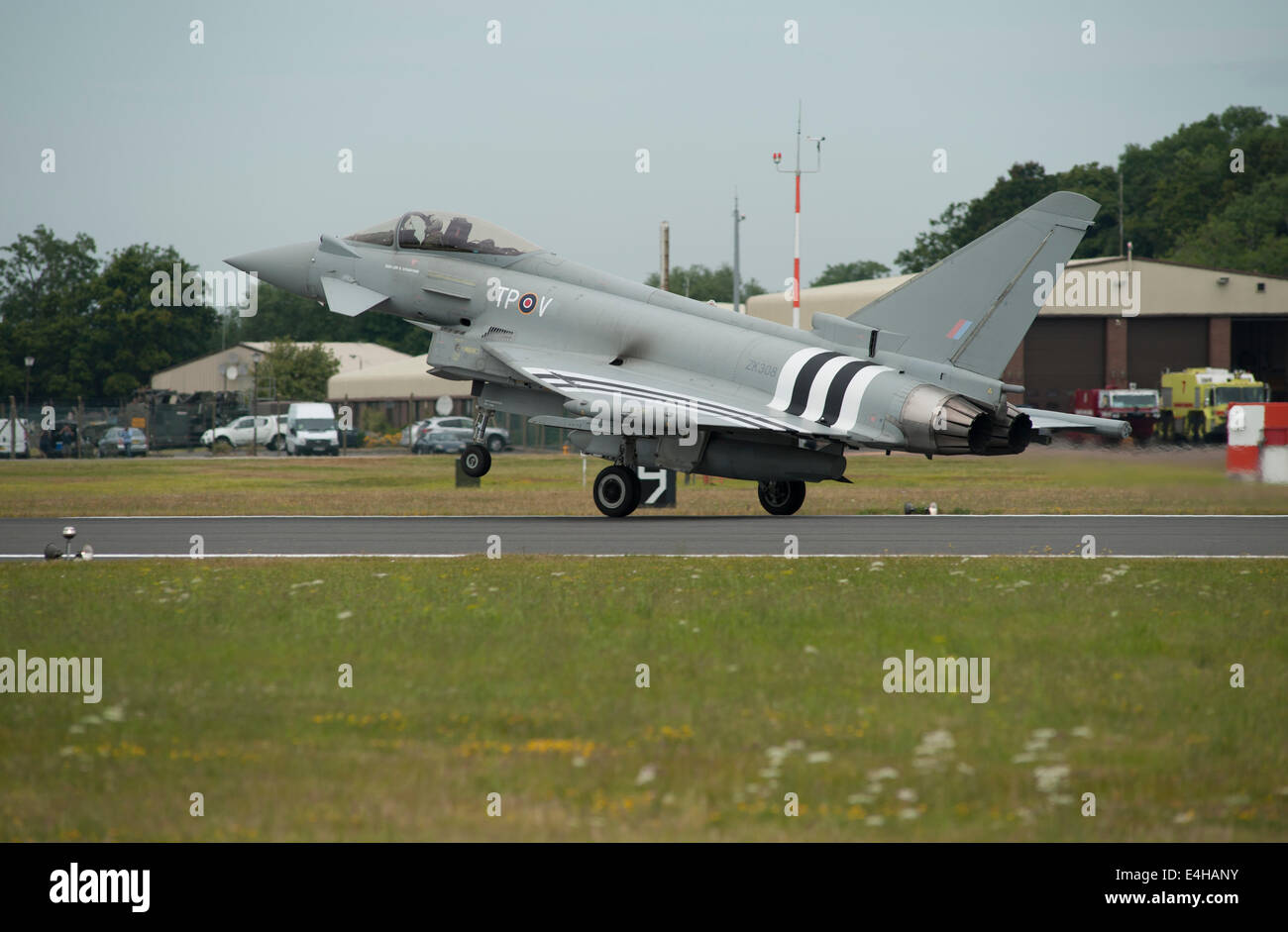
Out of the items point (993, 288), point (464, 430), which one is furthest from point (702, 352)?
point (464, 430)

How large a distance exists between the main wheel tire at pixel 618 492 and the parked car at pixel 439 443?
42148 millimetres

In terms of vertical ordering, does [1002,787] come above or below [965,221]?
below

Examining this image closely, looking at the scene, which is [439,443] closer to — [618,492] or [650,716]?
[618,492]

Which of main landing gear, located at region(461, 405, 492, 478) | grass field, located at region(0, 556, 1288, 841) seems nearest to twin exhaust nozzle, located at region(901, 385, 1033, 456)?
grass field, located at region(0, 556, 1288, 841)

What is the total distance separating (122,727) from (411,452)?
190 ft

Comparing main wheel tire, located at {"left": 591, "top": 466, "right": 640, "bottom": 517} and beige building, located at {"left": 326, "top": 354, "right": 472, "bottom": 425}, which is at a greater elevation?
beige building, located at {"left": 326, "top": 354, "right": 472, "bottom": 425}

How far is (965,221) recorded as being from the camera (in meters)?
117

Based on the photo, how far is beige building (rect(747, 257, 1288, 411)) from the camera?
214 feet

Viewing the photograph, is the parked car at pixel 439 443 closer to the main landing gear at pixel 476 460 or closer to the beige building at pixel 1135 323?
the beige building at pixel 1135 323

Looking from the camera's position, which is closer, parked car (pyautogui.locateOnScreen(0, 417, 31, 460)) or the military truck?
parked car (pyautogui.locateOnScreen(0, 417, 31, 460))

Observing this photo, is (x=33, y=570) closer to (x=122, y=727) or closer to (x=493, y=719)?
(x=122, y=727)

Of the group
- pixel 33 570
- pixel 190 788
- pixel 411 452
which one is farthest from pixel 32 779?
pixel 411 452

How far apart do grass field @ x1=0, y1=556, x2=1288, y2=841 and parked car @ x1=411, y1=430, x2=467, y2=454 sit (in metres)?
51.7

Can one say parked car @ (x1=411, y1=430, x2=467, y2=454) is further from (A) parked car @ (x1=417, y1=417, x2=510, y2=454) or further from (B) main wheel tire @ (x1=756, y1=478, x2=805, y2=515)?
(B) main wheel tire @ (x1=756, y1=478, x2=805, y2=515)
